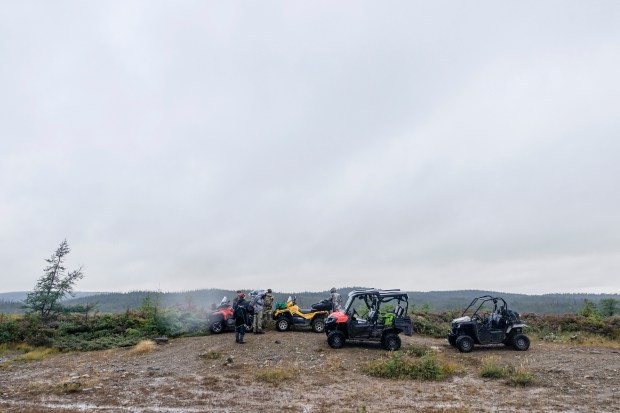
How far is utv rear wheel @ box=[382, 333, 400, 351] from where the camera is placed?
17.1 metres

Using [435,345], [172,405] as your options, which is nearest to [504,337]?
[435,345]

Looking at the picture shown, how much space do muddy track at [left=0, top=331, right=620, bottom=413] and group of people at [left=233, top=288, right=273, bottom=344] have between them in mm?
732

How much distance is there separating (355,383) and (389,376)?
1435 mm

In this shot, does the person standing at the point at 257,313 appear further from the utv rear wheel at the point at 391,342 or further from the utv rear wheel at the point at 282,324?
the utv rear wheel at the point at 391,342

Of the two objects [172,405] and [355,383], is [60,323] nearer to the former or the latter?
[172,405]

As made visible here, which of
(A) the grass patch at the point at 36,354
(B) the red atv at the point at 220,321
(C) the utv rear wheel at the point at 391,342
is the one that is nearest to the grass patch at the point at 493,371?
(C) the utv rear wheel at the point at 391,342

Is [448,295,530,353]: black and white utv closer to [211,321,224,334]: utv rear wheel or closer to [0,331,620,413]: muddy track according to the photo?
[0,331,620,413]: muddy track

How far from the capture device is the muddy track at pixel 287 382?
34.0ft

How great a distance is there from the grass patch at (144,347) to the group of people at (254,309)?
3.69 metres

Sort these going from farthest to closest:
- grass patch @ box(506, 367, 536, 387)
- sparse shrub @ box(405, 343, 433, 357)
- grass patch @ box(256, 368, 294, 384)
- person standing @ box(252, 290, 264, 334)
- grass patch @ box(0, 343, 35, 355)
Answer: grass patch @ box(0, 343, 35, 355) → person standing @ box(252, 290, 264, 334) → sparse shrub @ box(405, 343, 433, 357) → grass patch @ box(256, 368, 294, 384) → grass patch @ box(506, 367, 536, 387)

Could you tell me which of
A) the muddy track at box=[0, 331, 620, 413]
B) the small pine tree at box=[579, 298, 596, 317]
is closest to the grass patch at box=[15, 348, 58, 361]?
the muddy track at box=[0, 331, 620, 413]

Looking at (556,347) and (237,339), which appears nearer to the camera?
(237,339)

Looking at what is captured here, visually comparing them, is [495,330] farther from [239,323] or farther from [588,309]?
[588,309]

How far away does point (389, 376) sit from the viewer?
13.6 metres
